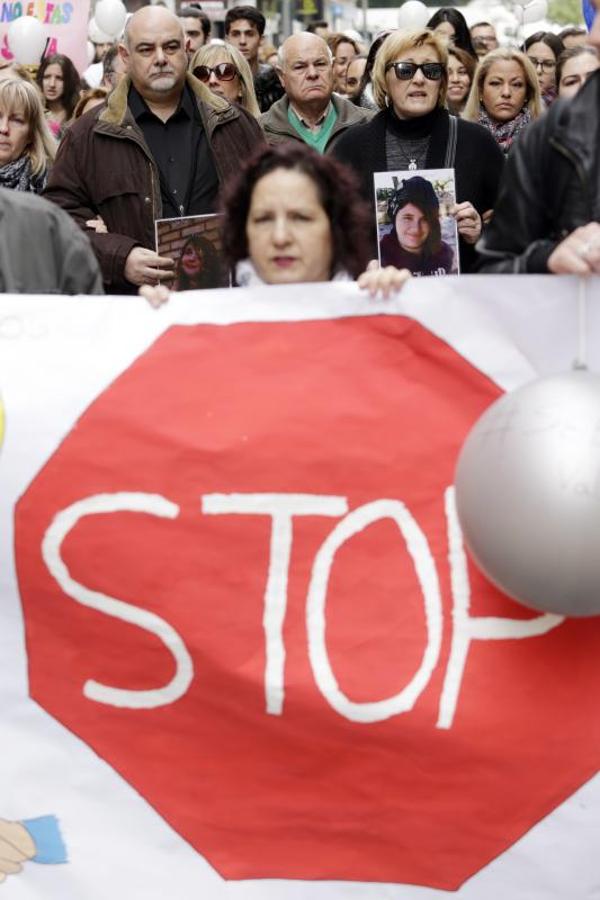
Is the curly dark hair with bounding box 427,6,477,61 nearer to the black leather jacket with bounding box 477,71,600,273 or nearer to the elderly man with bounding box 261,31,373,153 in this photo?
the elderly man with bounding box 261,31,373,153

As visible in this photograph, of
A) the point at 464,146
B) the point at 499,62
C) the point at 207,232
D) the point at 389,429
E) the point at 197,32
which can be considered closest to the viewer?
the point at 389,429

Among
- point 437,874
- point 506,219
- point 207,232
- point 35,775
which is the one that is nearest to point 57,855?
point 35,775

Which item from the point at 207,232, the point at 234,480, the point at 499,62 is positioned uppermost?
the point at 499,62

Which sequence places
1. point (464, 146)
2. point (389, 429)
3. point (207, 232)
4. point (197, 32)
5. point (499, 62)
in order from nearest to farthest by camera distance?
point (389, 429) < point (207, 232) < point (464, 146) < point (499, 62) < point (197, 32)

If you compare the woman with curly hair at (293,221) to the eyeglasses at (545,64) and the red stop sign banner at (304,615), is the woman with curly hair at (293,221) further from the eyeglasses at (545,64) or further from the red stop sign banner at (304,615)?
the eyeglasses at (545,64)

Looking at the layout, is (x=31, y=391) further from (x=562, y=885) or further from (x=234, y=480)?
(x=562, y=885)

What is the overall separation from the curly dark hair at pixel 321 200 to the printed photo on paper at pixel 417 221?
997 mm

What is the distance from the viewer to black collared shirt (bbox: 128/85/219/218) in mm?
4793

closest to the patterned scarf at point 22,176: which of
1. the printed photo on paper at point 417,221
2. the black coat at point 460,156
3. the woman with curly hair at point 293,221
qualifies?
the black coat at point 460,156

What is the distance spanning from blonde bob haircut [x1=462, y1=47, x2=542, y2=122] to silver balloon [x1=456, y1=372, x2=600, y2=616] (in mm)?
3885

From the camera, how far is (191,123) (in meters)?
4.88

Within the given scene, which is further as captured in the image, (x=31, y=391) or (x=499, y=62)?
(x=499, y=62)

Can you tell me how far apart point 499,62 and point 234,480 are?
3.77 m

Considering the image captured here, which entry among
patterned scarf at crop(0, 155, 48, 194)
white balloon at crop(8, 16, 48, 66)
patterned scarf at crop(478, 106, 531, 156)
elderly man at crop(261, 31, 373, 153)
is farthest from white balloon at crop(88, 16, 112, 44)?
patterned scarf at crop(0, 155, 48, 194)
